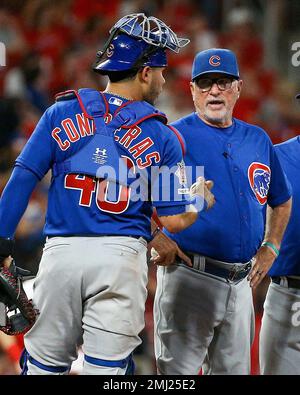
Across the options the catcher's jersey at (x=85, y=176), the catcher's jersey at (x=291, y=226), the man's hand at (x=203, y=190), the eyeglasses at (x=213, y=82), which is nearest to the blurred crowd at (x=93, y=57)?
the catcher's jersey at (x=291, y=226)

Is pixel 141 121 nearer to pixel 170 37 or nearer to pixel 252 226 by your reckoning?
pixel 170 37

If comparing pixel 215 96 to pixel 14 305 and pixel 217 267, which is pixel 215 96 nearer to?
pixel 217 267

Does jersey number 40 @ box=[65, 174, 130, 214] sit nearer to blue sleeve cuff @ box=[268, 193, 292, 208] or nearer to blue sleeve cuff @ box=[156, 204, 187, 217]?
blue sleeve cuff @ box=[156, 204, 187, 217]

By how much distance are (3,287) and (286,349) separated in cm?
153

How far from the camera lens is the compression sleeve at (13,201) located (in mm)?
3012

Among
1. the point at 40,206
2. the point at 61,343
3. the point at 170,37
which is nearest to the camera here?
the point at 61,343

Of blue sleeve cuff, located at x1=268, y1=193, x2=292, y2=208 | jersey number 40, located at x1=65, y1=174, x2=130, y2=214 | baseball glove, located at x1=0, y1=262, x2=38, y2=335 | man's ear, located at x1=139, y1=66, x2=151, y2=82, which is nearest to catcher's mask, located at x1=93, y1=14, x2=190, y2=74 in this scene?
man's ear, located at x1=139, y1=66, x2=151, y2=82

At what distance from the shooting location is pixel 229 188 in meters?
3.66

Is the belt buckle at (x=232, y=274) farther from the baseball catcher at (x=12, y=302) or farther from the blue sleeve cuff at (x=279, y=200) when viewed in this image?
the baseball catcher at (x=12, y=302)

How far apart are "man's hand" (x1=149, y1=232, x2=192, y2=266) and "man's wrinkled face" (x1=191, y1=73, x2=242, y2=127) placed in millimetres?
616

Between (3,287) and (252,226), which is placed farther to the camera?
(252,226)

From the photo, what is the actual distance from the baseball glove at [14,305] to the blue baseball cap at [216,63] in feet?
4.13

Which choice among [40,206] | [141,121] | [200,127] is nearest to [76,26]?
[40,206]

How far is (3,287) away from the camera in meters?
3.09
